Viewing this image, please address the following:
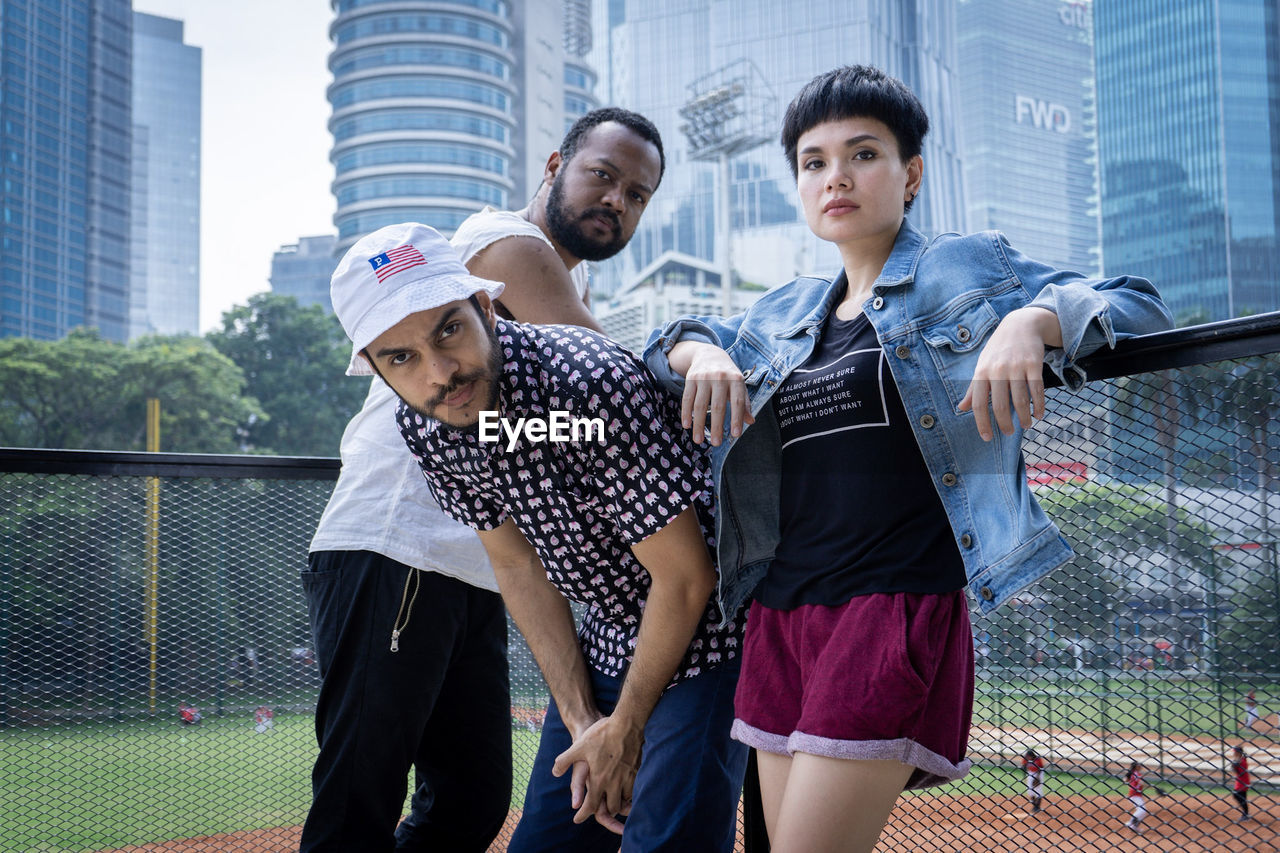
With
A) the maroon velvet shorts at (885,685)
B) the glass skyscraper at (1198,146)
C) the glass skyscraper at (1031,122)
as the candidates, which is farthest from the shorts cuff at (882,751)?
the glass skyscraper at (1031,122)

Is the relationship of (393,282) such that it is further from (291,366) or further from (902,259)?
(291,366)

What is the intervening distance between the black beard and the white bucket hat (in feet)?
2.14

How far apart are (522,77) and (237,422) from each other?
4321 centimetres

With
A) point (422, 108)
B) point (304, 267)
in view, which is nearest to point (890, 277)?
point (422, 108)

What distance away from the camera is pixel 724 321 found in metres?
1.61

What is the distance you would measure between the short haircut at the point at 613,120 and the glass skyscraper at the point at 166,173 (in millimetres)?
73384

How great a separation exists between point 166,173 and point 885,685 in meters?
87.4

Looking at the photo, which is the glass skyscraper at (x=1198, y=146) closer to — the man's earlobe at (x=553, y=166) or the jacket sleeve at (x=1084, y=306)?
the man's earlobe at (x=553, y=166)

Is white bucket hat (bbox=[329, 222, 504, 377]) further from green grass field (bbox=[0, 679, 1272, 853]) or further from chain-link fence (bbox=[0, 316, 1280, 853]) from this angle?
green grass field (bbox=[0, 679, 1272, 853])

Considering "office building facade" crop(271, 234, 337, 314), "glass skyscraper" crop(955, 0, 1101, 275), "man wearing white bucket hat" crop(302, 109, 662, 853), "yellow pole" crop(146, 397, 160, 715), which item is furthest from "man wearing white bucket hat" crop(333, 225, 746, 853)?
"glass skyscraper" crop(955, 0, 1101, 275)

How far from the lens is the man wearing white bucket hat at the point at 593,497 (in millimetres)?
1360

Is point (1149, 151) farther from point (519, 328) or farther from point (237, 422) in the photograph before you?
point (519, 328)

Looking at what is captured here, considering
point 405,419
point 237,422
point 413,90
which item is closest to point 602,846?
point 405,419

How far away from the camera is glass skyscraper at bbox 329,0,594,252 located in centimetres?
6469
